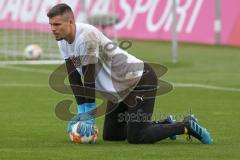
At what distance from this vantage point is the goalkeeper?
35.1 ft

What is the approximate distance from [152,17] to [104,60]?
19798mm

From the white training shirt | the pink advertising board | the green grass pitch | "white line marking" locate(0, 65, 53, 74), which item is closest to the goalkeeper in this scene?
the white training shirt

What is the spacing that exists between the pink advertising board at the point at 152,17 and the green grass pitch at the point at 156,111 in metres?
2.71

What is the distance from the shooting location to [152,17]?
101ft

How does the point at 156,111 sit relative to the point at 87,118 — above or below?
below

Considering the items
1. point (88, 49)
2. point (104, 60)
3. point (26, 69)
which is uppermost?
point (88, 49)

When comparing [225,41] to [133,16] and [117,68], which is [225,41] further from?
[117,68]

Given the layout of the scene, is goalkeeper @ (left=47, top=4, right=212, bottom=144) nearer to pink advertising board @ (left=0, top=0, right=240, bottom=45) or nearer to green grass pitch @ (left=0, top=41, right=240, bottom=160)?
green grass pitch @ (left=0, top=41, right=240, bottom=160)

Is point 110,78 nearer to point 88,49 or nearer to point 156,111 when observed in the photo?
point 88,49

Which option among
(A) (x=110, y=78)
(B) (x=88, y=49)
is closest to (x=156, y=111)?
(A) (x=110, y=78)

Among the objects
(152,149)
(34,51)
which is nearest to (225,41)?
(34,51)

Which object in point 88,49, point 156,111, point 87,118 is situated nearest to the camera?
point 88,49

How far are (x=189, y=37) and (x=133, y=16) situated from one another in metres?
2.25

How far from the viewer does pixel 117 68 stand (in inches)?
435
